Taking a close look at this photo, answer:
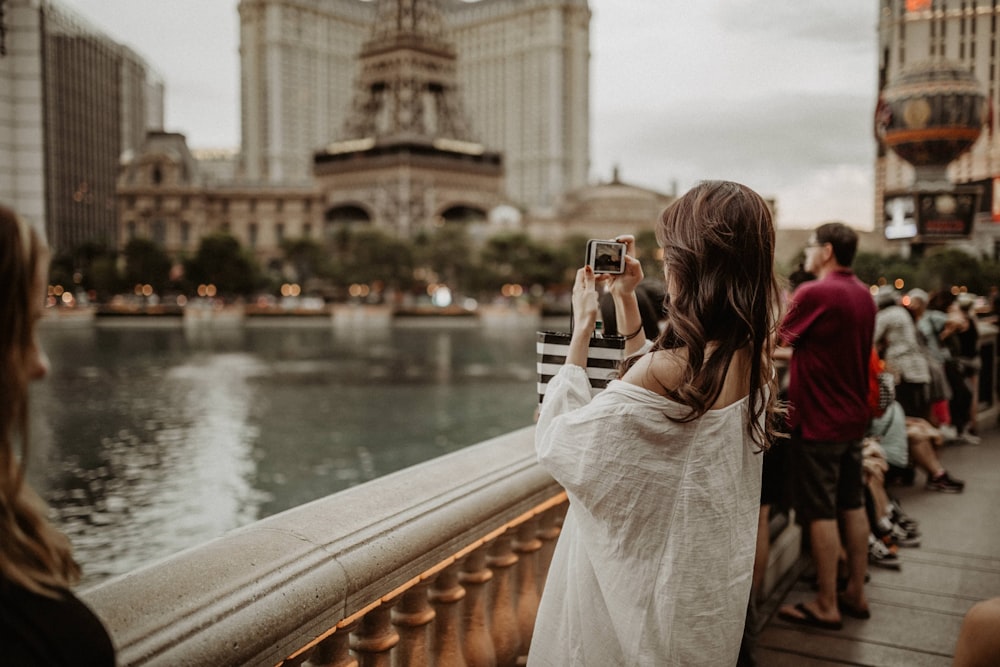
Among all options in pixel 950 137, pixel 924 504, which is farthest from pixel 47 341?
pixel 924 504

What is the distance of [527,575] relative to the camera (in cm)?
336

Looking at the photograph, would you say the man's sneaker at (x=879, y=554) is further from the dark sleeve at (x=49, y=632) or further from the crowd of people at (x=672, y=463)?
the dark sleeve at (x=49, y=632)

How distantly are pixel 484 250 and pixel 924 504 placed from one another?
65.5 m

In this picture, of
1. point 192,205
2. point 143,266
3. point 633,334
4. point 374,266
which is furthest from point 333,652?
point 192,205

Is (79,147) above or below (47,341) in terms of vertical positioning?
above

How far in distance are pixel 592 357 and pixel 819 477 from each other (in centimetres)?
210

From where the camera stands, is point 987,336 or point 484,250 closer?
point 987,336

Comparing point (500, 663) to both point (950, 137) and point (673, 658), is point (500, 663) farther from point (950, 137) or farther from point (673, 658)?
point (950, 137)

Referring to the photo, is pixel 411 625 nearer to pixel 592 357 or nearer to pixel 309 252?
pixel 592 357

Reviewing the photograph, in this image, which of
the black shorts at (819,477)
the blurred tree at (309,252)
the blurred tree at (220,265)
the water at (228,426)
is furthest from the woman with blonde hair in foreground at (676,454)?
the blurred tree at (309,252)

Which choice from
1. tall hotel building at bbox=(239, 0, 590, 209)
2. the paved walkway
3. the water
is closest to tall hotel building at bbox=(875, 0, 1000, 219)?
the paved walkway

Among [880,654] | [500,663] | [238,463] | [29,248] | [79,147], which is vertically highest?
[79,147]

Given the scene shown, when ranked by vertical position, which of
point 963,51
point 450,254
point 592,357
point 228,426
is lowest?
point 228,426

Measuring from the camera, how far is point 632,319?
2533 millimetres
